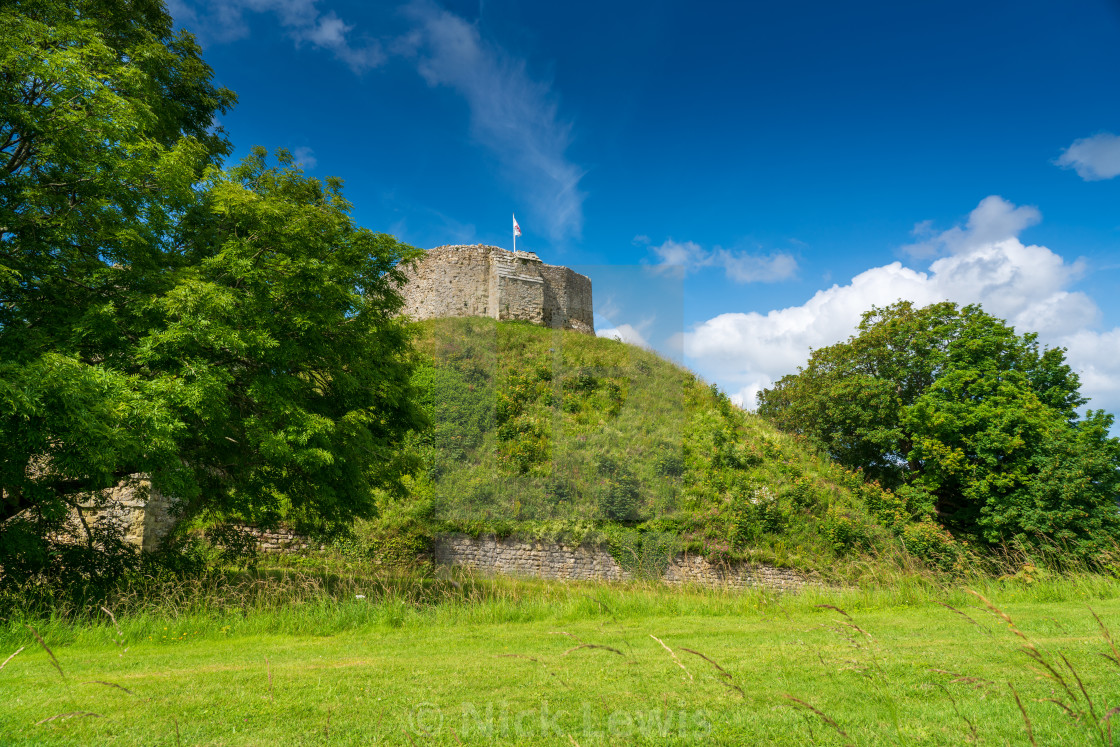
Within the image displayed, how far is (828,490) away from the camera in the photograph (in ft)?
55.1

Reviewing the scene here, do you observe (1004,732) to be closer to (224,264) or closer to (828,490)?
(224,264)

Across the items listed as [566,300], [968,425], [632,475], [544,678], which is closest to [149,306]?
[544,678]

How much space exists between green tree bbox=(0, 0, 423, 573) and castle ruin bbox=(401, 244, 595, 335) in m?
20.9

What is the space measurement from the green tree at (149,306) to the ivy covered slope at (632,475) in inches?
256

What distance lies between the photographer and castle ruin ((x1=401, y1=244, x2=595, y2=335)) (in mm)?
31344

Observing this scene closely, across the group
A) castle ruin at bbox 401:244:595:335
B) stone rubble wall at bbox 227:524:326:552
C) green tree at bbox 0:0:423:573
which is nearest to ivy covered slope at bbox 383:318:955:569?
stone rubble wall at bbox 227:524:326:552

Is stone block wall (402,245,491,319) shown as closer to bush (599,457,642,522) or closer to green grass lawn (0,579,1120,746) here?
bush (599,457,642,522)

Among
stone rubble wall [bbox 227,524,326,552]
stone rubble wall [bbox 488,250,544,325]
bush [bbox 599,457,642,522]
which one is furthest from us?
stone rubble wall [bbox 488,250,544,325]

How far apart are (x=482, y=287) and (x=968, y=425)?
23.0 meters

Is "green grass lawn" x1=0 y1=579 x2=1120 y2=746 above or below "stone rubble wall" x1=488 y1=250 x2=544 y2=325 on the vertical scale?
below

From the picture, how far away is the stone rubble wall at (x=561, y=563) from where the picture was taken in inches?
572

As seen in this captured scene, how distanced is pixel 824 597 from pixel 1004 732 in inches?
233

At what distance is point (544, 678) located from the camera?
407 centimetres

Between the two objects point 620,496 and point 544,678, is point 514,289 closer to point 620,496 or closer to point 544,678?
point 620,496
